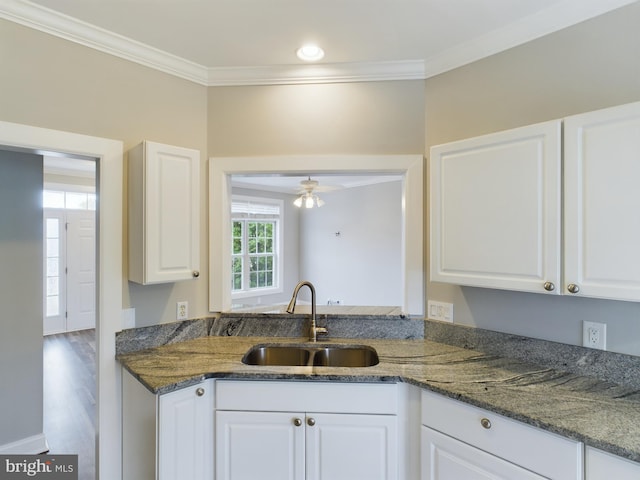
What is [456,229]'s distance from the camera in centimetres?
170

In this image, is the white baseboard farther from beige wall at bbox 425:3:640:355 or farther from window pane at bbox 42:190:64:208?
window pane at bbox 42:190:64:208

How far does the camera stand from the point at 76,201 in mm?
5855

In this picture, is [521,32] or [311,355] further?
[311,355]

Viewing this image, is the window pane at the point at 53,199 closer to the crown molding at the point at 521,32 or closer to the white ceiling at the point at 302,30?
the white ceiling at the point at 302,30

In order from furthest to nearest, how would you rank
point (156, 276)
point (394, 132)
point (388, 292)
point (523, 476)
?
point (388, 292), point (394, 132), point (156, 276), point (523, 476)

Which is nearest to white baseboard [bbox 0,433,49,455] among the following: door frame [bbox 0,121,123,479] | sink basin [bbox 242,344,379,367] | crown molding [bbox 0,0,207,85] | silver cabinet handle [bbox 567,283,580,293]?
door frame [bbox 0,121,123,479]

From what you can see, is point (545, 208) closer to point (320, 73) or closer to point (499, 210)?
point (499, 210)

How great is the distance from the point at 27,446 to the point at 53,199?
4369 millimetres

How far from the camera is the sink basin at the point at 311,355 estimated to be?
6.66 feet

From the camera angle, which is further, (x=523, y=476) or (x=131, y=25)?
(x=131, y=25)

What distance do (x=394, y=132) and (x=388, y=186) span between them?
3275mm

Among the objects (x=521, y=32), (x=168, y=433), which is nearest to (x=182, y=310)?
(x=168, y=433)

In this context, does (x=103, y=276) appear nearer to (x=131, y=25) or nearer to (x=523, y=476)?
(x=131, y=25)

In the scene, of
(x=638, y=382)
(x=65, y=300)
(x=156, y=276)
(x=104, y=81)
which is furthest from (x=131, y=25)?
(x=65, y=300)
